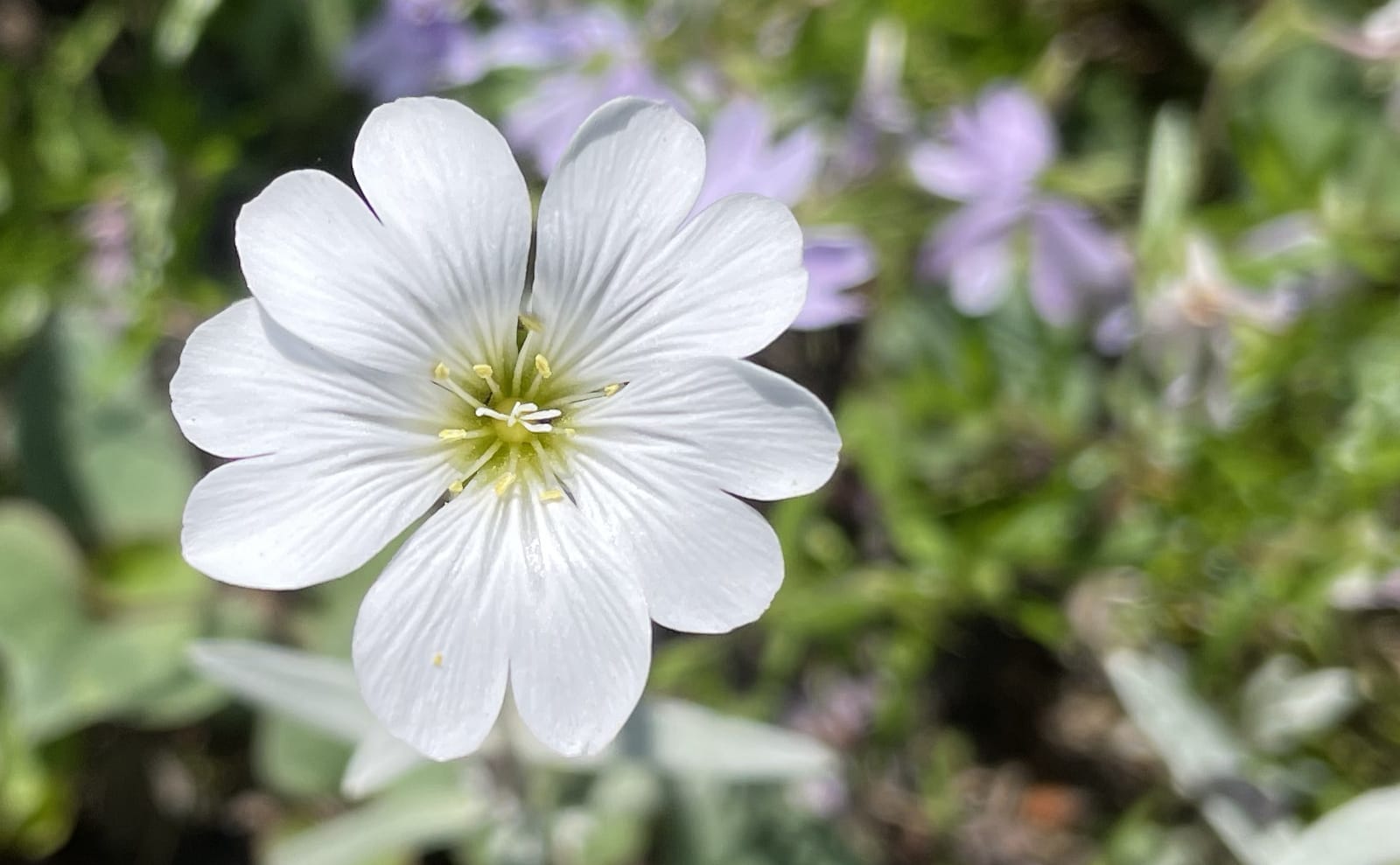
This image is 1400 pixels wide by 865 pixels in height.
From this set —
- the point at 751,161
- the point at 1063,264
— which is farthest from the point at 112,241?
the point at 1063,264

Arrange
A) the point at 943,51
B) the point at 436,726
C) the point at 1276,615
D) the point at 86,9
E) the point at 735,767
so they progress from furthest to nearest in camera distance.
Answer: the point at 86,9 → the point at 943,51 → the point at 1276,615 → the point at 735,767 → the point at 436,726

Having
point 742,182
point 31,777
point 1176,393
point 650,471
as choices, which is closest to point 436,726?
point 650,471

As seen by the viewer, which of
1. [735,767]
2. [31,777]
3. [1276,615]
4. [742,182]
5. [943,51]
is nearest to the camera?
[735,767]

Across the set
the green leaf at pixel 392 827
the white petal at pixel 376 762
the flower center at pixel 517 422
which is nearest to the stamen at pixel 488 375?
the flower center at pixel 517 422

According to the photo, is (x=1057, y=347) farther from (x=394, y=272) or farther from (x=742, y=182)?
(x=394, y=272)

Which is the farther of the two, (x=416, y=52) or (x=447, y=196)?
(x=416, y=52)

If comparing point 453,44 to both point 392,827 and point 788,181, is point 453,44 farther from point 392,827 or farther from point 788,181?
point 392,827

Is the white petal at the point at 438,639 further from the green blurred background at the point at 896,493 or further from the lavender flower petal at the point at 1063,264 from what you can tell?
the lavender flower petal at the point at 1063,264
